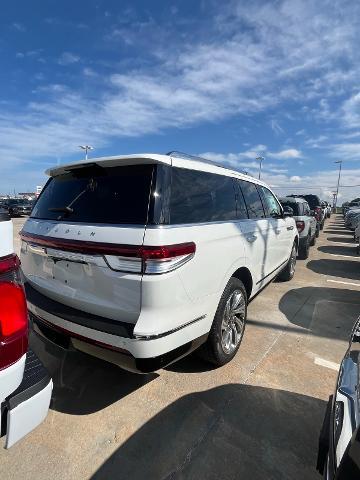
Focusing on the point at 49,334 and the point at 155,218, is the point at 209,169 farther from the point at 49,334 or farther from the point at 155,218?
the point at 49,334

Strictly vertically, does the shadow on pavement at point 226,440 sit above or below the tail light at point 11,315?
below

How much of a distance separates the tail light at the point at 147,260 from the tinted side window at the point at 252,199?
1.89 meters

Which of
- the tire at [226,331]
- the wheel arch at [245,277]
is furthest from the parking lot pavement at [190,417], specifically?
the wheel arch at [245,277]

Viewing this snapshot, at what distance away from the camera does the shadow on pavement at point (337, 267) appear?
7.64m

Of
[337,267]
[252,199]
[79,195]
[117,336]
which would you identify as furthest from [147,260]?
[337,267]

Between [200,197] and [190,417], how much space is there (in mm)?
1788

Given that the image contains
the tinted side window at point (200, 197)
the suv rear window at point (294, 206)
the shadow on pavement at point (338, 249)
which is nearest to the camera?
the tinted side window at point (200, 197)

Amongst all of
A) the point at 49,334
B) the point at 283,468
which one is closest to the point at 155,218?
the point at 49,334

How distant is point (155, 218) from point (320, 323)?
3.32 meters

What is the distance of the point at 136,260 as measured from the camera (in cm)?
218

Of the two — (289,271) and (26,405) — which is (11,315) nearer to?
(26,405)

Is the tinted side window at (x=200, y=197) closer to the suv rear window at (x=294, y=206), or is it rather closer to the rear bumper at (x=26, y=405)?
the rear bumper at (x=26, y=405)

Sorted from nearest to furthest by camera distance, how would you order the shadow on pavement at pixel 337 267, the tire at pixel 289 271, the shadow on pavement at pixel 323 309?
the shadow on pavement at pixel 323 309 < the tire at pixel 289 271 < the shadow on pavement at pixel 337 267

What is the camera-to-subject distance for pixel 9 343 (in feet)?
4.91
